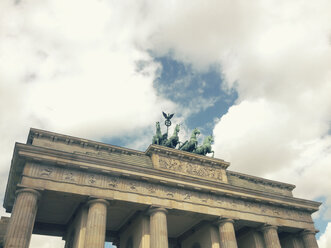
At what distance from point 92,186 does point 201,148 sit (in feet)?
44.1

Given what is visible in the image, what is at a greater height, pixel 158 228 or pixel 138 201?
pixel 138 201

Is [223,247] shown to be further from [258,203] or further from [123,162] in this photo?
[123,162]

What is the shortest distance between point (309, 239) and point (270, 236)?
221 inches

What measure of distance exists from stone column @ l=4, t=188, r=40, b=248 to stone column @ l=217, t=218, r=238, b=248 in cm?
1597

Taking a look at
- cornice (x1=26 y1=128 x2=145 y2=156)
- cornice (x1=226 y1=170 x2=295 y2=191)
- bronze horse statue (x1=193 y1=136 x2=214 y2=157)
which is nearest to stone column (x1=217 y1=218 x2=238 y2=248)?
cornice (x1=226 y1=170 x2=295 y2=191)

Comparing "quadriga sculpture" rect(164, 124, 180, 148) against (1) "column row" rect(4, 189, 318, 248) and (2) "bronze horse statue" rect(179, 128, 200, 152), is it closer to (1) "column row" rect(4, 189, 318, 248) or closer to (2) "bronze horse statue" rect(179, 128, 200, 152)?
(2) "bronze horse statue" rect(179, 128, 200, 152)

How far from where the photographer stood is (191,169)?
3130 cm

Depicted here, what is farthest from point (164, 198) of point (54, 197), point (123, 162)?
point (54, 197)

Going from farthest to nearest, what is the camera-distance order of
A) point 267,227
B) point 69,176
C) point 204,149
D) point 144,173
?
1. point 204,149
2. point 267,227
3. point 144,173
4. point 69,176

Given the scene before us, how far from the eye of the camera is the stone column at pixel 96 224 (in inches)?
923

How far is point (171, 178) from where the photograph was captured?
1121 inches

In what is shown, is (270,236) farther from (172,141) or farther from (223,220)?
(172,141)

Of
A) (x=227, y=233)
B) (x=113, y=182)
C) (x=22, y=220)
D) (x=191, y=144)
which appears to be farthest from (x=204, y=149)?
(x=22, y=220)

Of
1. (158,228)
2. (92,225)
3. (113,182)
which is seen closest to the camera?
(92,225)
